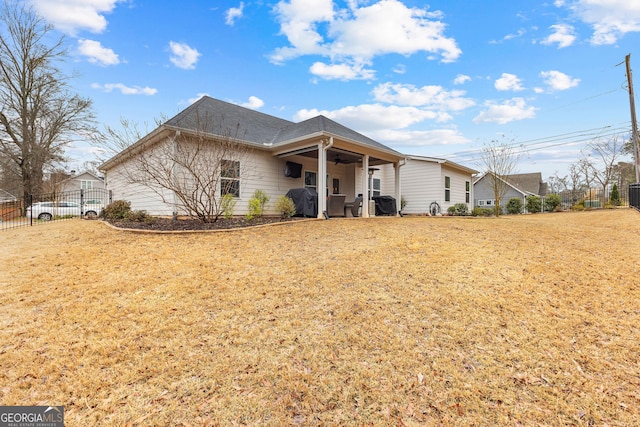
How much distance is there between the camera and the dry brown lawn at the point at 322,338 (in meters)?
1.93

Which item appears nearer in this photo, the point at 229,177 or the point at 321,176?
the point at 229,177

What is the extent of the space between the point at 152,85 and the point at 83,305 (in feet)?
36.4

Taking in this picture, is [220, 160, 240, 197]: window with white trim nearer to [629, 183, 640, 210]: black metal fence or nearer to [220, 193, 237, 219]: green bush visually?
[220, 193, 237, 219]: green bush

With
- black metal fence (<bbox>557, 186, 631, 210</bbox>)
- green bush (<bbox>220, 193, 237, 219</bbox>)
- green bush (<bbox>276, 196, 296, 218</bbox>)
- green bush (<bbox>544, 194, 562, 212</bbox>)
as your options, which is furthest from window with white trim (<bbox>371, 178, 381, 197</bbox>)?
black metal fence (<bbox>557, 186, 631, 210</bbox>)

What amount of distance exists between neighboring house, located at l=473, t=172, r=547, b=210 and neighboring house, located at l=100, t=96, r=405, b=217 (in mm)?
20094

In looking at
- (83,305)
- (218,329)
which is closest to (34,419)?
(218,329)

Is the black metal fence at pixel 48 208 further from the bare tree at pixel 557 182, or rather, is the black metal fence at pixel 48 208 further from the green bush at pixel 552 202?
the bare tree at pixel 557 182

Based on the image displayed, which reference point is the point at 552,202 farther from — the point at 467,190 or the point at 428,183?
the point at 428,183

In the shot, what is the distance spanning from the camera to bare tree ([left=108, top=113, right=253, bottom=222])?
23.9 feet

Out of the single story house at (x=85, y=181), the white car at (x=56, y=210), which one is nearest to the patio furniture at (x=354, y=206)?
the white car at (x=56, y=210)

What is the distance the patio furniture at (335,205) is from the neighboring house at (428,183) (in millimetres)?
6232

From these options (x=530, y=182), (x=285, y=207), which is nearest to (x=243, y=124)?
(x=285, y=207)

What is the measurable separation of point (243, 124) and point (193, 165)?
154 inches

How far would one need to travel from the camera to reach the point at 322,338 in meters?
2.65
